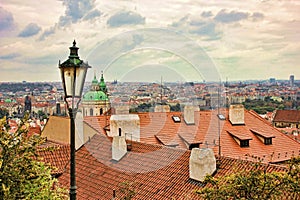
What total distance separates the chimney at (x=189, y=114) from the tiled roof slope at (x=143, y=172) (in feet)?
13.7

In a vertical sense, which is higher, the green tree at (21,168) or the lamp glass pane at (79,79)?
the lamp glass pane at (79,79)

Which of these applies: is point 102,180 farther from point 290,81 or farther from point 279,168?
point 290,81

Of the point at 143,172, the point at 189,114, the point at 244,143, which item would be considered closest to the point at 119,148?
the point at 143,172

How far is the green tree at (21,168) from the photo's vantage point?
687cm

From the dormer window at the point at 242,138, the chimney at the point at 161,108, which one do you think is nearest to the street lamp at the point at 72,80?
the chimney at the point at 161,108

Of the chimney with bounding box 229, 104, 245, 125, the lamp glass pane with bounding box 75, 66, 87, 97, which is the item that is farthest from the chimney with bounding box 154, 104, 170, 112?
the lamp glass pane with bounding box 75, 66, 87, 97

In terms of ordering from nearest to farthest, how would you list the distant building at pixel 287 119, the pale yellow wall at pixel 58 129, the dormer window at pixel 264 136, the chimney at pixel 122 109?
the chimney at pixel 122 109
the dormer window at pixel 264 136
the pale yellow wall at pixel 58 129
the distant building at pixel 287 119

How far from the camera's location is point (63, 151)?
18.8 meters

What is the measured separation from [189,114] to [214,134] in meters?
1.61

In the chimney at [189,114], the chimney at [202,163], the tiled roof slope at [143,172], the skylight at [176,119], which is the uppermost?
the chimney at [189,114]

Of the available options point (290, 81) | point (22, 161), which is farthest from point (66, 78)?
point (290, 81)

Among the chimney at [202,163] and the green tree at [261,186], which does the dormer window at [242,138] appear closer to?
the chimney at [202,163]

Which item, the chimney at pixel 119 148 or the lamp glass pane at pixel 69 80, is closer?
the lamp glass pane at pixel 69 80

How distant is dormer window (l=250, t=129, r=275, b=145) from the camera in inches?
832
